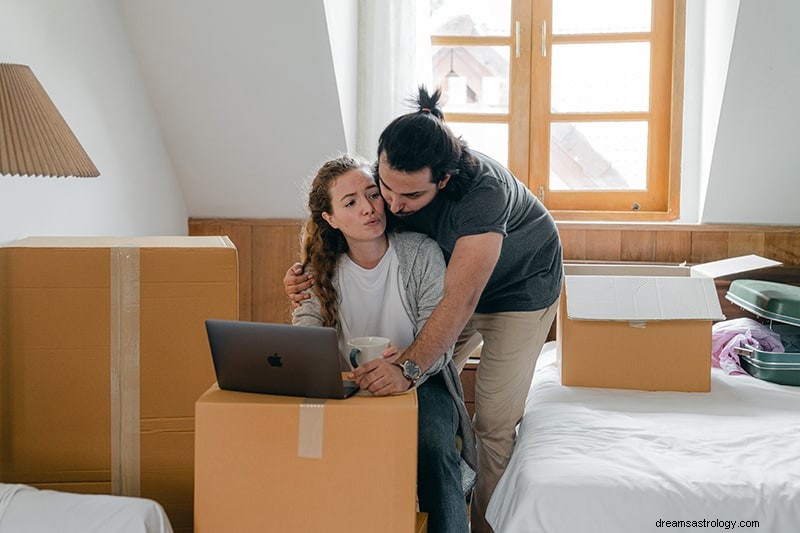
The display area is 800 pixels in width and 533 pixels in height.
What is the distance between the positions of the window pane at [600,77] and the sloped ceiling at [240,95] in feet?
3.24

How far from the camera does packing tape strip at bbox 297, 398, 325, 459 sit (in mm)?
1566

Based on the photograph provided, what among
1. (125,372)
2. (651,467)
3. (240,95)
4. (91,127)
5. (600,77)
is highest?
(600,77)

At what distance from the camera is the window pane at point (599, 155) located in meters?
3.59

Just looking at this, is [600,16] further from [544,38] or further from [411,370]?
[411,370]

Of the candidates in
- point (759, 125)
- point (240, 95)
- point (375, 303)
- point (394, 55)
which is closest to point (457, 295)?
point (375, 303)

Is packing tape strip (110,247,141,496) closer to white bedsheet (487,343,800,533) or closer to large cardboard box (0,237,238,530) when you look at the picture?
large cardboard box (0,237,238,530)

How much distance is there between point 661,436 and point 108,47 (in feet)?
6.84

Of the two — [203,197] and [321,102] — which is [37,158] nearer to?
[321,102]

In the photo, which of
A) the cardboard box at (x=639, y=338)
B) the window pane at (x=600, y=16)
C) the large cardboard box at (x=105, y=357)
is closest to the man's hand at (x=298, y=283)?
the large cardboard box at (x=105, y=357)

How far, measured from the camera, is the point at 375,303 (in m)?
2.03

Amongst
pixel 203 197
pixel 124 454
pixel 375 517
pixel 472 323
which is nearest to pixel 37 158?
pixel 124 454

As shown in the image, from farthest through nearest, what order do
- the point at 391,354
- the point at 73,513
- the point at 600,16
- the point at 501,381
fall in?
the point at 600,16 → the point at 501,381 → the point at 391,354 → the point at 73,513

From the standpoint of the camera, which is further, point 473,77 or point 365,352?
point 473,77

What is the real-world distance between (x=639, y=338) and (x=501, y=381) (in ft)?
1.67
